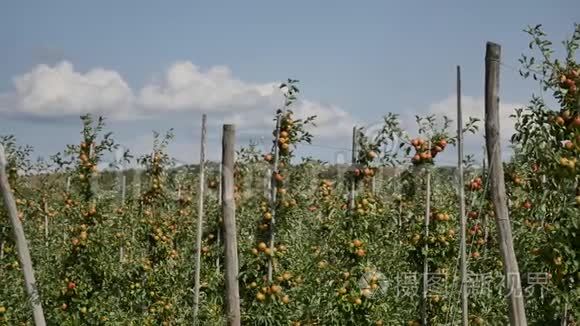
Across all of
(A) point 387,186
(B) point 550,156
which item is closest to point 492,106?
(B) point 550,156

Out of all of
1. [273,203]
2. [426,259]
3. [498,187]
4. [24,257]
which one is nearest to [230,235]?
[273,203]

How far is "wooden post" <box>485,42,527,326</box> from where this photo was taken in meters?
4.99

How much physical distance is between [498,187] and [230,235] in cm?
234

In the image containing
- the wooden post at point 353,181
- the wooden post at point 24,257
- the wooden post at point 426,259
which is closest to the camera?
the wooden post at point 353,181

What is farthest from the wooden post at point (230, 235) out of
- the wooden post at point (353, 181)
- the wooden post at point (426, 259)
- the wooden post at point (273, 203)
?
the wooden post at point (426, 259)

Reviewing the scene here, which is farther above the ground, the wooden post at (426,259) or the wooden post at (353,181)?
the wooden post at (353,181)

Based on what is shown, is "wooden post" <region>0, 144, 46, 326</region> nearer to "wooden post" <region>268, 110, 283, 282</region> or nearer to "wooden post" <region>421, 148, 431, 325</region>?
"wooden post" <region>268, 110, 283, 282</region>

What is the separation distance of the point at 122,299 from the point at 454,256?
152 inches

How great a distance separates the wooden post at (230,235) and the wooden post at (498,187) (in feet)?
7.28

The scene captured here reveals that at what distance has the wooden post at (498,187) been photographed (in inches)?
196

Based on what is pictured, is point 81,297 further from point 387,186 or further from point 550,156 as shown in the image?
point 550,156

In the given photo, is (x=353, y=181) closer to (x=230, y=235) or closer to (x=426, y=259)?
(x=426, y=259)

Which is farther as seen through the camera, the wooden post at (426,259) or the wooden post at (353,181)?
the wooden post at (426,259)

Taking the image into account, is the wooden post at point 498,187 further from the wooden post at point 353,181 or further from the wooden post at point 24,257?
the wooden post at point 24,257
